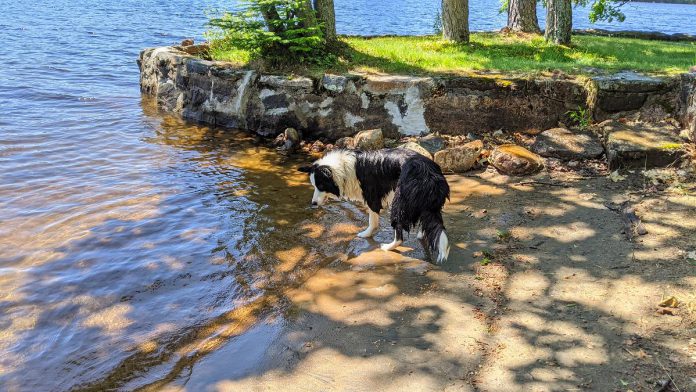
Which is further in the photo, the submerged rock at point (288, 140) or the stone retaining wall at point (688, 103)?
the submerged rock at point (288, 140)

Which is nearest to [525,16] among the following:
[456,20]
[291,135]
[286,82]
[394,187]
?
[456,20]

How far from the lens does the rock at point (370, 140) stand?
866 centimetres

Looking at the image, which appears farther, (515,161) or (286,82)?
(286,82)

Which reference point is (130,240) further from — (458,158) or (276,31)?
(276,31)

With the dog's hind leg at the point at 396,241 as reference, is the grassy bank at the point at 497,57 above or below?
above

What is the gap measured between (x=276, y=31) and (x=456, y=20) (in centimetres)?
390

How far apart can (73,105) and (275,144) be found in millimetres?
5961

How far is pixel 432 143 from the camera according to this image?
8.39 m

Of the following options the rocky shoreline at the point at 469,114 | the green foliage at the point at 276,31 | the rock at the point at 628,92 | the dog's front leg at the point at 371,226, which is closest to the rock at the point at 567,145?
the rocky shoreline at the point at 469,114

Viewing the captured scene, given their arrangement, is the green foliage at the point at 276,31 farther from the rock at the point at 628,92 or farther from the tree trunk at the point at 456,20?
the rock at the point at 628,92

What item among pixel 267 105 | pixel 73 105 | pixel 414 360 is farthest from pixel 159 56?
pixel 414 360

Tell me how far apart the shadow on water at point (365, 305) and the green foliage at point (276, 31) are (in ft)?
13.8

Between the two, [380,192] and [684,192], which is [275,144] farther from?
[684,192]

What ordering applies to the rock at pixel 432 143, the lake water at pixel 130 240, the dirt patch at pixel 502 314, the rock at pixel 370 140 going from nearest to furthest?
the dirt patch at pixel 502 314, the lake water at pixel 130 240, the rock at pixel 432 143, the rock at pixel 370 140
